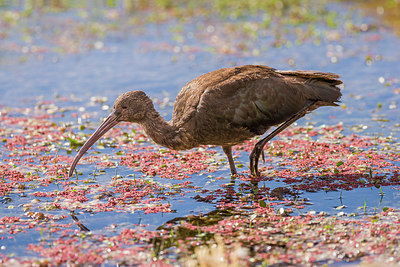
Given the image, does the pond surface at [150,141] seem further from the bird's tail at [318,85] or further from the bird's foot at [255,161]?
the bird's tail at [318,85]

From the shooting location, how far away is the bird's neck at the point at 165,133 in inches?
344

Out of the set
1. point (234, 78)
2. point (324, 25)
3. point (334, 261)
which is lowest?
point (334, 261)

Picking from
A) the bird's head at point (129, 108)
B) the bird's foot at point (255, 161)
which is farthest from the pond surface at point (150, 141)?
the bird's head at point (129, 108)

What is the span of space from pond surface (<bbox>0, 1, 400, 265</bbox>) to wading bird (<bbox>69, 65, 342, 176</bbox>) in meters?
0.73

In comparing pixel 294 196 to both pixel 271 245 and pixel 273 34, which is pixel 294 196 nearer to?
pixel 271 245

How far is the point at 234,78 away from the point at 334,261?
3.41 meters

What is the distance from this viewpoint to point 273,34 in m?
18.1

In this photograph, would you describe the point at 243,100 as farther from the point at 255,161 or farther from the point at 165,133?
the point at 165,133

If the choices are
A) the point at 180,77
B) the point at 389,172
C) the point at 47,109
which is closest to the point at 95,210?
the point at 389,172

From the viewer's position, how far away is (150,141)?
11141 mm

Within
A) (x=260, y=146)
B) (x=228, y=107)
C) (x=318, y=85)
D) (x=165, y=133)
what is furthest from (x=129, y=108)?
(x=318, y=85)

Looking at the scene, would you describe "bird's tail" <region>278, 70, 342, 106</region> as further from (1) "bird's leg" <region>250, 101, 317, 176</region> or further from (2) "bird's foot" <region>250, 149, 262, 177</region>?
(2) "bird's foot" <region>250, 149, 262, 177</region>

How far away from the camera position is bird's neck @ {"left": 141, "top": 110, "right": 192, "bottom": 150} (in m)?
8.73

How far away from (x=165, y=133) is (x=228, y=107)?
0.98 m
